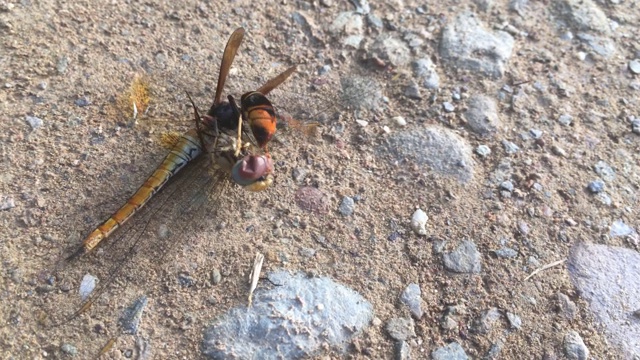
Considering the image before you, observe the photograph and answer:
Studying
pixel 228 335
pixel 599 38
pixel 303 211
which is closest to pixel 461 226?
pixel 303 211

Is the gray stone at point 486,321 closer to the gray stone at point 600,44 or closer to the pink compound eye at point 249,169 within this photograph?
the pink compound eye at point 249,169

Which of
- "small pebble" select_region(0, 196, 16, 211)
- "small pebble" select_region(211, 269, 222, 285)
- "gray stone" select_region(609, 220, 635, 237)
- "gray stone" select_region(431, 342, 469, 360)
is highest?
"gray stone" select_region(609, 220, 635, 237)

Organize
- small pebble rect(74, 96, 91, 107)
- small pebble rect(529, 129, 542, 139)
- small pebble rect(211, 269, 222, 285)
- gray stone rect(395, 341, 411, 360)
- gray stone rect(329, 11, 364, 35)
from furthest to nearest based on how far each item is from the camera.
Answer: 1. gray stone rect(329, 11, 364, 35)
2. small pebble rect(529, 129, 542, 139)
3. small pebble rect(74, 96, 91, 107)
4. small pebble rect(211, 269, 222, 285)
5. gray stone rect(395, 341, 411, 360)

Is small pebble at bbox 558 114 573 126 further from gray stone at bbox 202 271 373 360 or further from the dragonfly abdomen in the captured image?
→ the dragonfly abdomen

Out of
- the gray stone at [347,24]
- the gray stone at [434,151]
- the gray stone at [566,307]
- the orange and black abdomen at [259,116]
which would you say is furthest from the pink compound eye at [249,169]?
the gray stone at [566,307]

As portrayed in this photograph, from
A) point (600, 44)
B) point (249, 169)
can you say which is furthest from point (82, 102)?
point (600, 44)

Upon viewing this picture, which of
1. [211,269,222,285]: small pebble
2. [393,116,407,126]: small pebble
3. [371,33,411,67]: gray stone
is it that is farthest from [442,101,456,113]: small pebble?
[211,269,222,285]: small pebble

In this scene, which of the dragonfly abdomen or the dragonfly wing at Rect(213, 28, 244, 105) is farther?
the dragonfly wing at Rect(213, 28, 244, 105)
